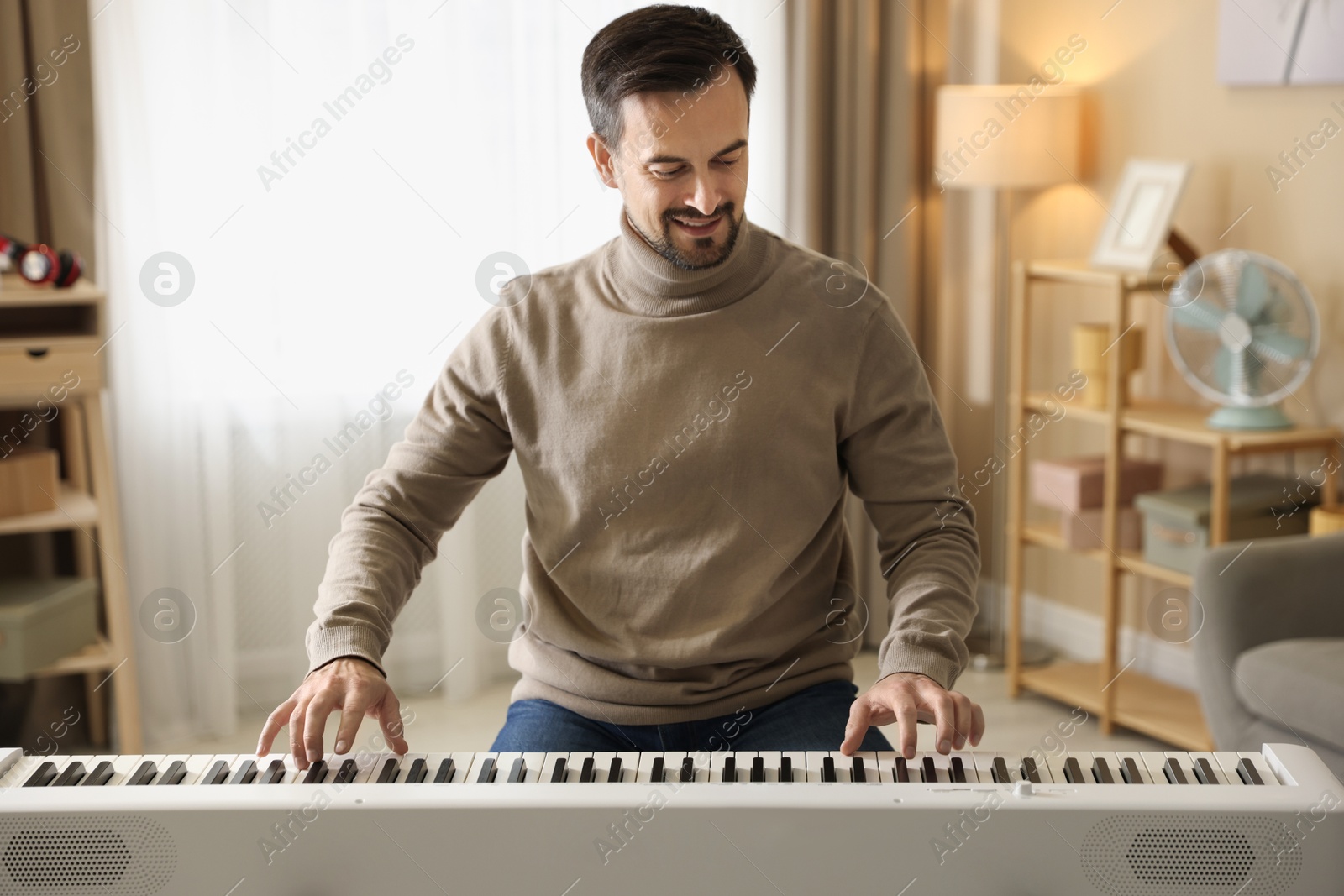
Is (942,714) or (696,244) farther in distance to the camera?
(696,244)

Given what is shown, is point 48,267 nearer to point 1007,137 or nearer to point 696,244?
point 696,244

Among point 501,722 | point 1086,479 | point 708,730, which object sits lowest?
point 501,722

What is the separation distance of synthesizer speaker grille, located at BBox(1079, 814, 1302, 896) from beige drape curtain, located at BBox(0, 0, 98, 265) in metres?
2.70

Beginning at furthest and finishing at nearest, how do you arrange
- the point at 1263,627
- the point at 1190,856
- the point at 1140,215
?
the point at 1140,215 → the point at 1263,627 → the point at 1190,856

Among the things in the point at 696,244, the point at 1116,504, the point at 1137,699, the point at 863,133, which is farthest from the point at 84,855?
the point at 863,133

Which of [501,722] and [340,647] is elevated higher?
[340,647]

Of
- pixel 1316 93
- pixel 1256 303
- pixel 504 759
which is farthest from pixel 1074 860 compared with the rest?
pixel 1316 93

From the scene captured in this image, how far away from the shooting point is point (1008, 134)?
3438mm

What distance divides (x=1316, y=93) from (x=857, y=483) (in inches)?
78.9

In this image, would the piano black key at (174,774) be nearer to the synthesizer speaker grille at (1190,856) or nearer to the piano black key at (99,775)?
the piano black key at (99,775)

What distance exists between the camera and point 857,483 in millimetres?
1599

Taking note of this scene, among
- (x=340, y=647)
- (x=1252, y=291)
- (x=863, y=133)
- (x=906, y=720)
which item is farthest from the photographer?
(x=863, y=133)

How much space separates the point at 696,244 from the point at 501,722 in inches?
81.2

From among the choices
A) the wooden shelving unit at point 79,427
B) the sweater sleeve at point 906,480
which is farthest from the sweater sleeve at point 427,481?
the wooden shelving unit at point 79,427
